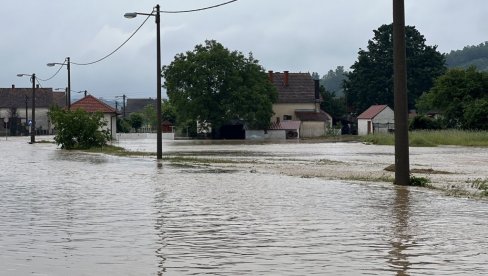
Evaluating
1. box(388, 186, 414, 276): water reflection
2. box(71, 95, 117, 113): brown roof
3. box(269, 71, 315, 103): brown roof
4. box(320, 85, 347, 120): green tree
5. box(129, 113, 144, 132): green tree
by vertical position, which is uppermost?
box(269, 71, 315, 103): brown roof

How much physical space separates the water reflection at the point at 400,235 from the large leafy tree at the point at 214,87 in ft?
266

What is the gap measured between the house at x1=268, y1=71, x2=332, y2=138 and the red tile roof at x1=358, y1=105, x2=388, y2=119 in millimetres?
5504

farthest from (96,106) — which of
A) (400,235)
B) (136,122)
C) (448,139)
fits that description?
(400,235)

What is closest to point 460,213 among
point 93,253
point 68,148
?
point 93,253

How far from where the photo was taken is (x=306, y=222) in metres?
13.2

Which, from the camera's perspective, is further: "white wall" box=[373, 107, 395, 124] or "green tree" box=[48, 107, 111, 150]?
"white wall" box=[373, 107, 395, 124]

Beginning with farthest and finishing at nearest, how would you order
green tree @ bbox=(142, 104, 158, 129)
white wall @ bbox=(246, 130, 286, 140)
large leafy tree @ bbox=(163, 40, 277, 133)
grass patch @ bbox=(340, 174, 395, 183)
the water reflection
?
green tree @ bbox=(142, 104, 158, 129), white wall @ bbox=(246, 130, 286, 140), large leafy tree @ bbox=(163, 40, 277, 133), grass patch @ bbox=(340, 174, 395, 183), the water reflection

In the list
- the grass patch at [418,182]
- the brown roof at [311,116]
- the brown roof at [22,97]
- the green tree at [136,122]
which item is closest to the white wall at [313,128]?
the brown roof at [311,116]

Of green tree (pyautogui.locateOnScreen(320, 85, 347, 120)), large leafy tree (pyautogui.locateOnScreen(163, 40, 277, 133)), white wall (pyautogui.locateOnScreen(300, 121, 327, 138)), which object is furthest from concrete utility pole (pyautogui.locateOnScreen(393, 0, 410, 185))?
green tree (pyautogui.locateOnScreen(320, 85, 347, 120))

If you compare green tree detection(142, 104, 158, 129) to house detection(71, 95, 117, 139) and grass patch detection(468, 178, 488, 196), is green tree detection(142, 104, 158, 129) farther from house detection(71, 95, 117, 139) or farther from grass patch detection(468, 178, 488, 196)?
grass patch detection(468, 178, 488, 196)

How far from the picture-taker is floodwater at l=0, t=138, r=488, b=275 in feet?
29.2

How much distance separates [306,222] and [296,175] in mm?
12926

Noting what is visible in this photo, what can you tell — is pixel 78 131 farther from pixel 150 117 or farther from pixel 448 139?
pixel 150 117

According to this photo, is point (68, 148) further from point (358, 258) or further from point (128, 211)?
point (358, 258)
